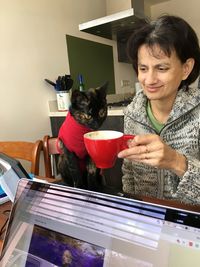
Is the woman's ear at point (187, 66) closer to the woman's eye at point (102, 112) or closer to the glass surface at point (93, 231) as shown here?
the woman's eye at point (102, 112)

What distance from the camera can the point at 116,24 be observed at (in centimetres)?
209

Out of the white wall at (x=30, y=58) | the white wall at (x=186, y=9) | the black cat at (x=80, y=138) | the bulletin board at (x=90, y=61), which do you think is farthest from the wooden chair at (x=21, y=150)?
the white wall at (x=186, y=9)

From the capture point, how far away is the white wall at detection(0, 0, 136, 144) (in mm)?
1646

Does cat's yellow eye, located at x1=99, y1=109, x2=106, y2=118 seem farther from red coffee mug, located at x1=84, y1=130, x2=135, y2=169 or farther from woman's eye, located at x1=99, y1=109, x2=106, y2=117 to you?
red coffee mug, located at x1=84, y1=130, x2=135, y2=169

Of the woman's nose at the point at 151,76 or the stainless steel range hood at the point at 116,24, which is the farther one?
the stainless steel range hood at the point at 116,24

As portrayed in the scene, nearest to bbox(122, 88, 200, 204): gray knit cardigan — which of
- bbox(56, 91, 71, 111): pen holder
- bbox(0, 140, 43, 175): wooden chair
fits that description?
bbox(0, 140, 43, 175): wooden chair

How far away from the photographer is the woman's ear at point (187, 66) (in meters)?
0.88

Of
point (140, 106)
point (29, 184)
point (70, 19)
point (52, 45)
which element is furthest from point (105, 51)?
point (29, 184)

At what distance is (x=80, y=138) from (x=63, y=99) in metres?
1.14

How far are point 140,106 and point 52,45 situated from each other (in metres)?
1.26

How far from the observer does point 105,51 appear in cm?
253

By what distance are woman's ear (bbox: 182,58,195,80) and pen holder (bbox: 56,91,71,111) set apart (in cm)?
110

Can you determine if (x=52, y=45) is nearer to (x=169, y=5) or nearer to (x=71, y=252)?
(x=169, y=5)

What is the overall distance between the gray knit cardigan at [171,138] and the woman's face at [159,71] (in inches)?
2.5
